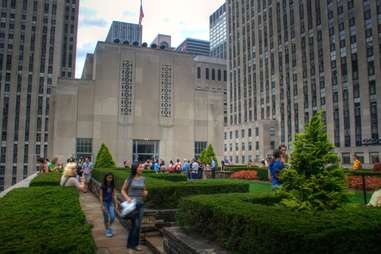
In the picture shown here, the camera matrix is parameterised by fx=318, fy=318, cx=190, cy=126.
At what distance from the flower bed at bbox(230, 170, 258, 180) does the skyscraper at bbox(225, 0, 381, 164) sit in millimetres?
38492

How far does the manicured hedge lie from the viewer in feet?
14.1

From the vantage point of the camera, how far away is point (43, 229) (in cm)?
489

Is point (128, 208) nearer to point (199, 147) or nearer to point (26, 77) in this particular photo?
point (199, 147)

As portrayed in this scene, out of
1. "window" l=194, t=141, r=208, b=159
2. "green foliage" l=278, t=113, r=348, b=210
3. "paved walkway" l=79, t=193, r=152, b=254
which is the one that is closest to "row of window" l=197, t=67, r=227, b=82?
"window" l=194, t=141, r=208, b=159

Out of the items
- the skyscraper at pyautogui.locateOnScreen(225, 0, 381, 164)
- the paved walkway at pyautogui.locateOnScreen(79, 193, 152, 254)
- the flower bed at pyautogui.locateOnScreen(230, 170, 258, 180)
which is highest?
the skyscraper at pyautogui.locateOnScreen(225, 0, 381, 164)

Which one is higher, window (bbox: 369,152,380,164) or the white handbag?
window (bbox: 369,152,380,164)

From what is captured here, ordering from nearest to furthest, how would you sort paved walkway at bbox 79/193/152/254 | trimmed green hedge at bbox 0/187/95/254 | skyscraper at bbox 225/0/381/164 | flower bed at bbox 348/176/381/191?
trimmed green hedge at bbox 0/187/95/254, paved walkway at bbox 79/193/152/254, flower bed at bbox 348/176/381/191, skyscraper at bbox 225/0/381/164

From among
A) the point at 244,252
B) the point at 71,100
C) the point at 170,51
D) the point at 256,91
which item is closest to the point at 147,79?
the point at 170,51

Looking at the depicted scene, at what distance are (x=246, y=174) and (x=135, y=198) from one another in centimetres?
2412

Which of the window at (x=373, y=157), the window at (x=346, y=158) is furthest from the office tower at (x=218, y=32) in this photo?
the window at (x=373, y=157)

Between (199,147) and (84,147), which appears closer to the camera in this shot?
(84,147)

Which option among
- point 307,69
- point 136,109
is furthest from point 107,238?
point 307,69

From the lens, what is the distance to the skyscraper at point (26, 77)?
91562mm

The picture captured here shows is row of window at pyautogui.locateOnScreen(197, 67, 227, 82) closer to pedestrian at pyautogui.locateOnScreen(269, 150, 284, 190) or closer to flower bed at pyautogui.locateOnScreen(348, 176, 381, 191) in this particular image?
flower bed at pyautogui.locateOnScreen(348, 176, 381, 191)
